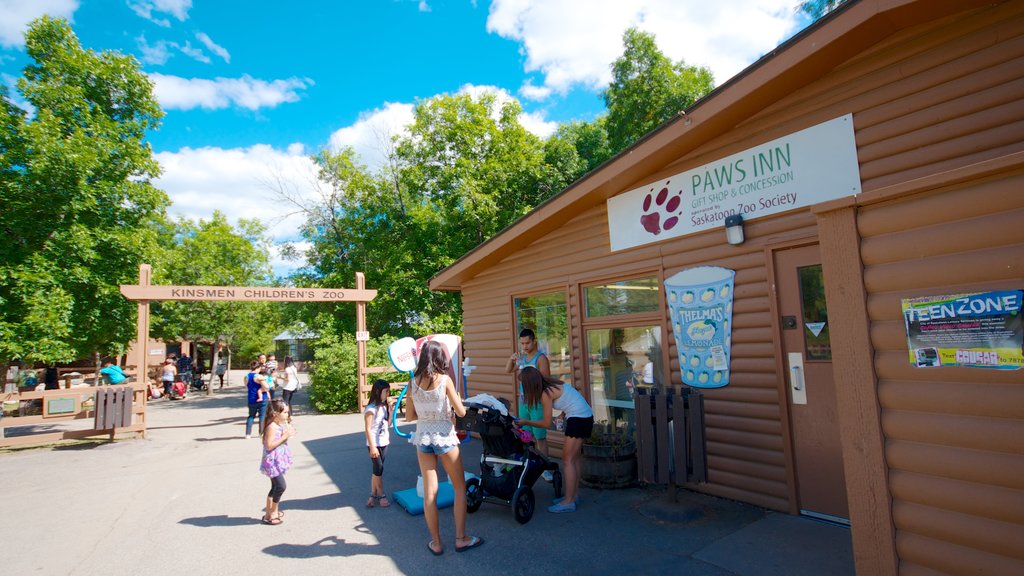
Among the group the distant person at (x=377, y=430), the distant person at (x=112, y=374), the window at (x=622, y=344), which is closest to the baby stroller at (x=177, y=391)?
the distant person at (x=112, y=374)

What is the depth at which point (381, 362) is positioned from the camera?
15.4 meters

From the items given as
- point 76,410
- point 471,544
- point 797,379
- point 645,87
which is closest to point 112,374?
point 76,410

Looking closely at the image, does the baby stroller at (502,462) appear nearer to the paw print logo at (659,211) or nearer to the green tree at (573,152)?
the paw print logo at (659,211)

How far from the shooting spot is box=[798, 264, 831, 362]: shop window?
15.0 feet

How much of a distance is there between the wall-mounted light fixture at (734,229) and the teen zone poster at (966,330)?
267cm

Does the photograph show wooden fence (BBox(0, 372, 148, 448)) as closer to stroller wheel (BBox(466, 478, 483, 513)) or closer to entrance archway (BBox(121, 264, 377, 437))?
entrance archway (BBox(121, 264, 377, 437))

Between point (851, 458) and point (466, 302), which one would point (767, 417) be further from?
point (466, 302)

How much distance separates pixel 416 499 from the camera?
18.2ft

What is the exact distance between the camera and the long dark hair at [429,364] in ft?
13.6

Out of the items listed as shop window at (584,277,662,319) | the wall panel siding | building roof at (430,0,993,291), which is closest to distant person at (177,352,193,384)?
building roof at (430,0,993,291)

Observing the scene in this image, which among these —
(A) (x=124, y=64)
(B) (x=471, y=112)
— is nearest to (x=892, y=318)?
(A) (x=124, y=64)

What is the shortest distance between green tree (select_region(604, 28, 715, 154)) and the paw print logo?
50.8 feet

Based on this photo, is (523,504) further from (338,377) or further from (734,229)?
(338,377)

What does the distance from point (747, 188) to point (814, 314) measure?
4.52ft
